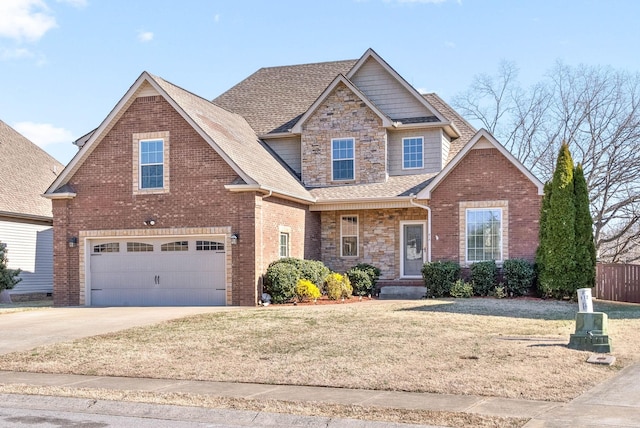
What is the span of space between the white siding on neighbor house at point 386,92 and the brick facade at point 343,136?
4.25 feet

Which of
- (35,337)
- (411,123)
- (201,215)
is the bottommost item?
(35,337)

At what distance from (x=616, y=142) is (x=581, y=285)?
1838 cm

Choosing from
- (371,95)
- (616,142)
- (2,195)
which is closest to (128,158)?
(2,195)

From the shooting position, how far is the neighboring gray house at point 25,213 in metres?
29.0

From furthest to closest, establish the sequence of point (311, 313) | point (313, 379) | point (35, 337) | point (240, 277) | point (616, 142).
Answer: point (616, 142)
point (240, 277)
point (311, 313)
point (35, 337)
point (313, 379)

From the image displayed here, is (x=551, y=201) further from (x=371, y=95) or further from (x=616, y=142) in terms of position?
(x=616, y=142)

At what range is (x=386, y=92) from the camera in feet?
94.2

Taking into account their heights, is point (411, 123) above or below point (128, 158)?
above

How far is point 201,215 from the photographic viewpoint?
22781 millimetres

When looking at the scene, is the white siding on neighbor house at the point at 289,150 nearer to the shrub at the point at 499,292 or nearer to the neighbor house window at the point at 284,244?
the neighbor house window at the point at 284,244

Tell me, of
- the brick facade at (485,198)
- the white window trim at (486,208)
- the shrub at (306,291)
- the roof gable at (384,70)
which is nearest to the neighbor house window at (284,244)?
the shrub at (306,291)

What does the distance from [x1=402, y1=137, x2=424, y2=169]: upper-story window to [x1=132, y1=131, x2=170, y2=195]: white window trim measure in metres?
9.28

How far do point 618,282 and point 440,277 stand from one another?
6.05 metres

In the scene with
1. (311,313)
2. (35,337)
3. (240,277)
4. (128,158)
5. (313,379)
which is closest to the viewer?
(313,379)
